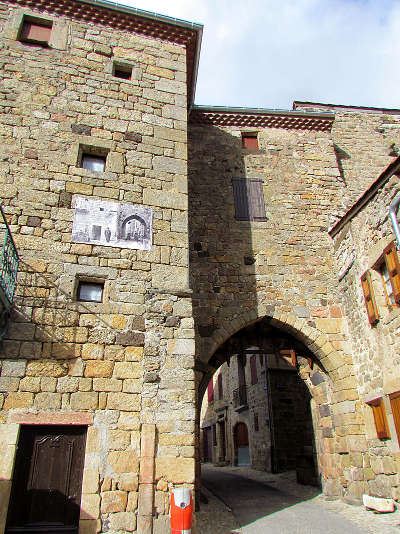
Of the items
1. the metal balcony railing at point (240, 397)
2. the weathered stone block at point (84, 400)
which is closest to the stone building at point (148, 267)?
the weathered stone block at point (84, 400)

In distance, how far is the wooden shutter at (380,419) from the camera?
6074 millimetres

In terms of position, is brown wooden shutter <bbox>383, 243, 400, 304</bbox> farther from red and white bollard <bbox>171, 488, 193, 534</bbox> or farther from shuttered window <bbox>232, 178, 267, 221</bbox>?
red and white bollard <bbox>171, 488, 193, 534</bbox>

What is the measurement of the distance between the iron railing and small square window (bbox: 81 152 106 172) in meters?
1.53

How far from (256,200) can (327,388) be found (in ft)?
13.1

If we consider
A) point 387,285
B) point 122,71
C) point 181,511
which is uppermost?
point 122,71

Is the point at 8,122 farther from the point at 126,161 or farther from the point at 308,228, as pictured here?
the point at 308,228

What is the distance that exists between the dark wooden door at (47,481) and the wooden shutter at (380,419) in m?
4.45

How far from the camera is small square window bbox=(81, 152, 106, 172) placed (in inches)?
227

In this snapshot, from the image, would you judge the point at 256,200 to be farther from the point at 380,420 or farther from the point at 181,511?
the point at 181,511

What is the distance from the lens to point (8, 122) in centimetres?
566

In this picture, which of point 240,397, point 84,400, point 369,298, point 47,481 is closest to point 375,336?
point 369,298

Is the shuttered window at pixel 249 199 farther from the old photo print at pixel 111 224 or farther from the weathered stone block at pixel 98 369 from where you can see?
the weathered stone block at pixel 98 369

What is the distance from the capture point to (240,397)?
15086 millimetres

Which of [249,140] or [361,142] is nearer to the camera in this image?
[249,140]
